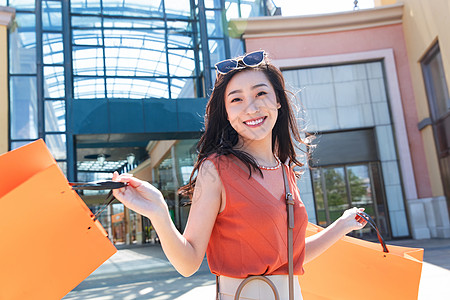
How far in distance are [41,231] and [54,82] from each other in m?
12.3

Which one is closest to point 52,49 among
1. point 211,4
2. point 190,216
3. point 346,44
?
point 211,4

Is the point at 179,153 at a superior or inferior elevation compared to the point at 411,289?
superior

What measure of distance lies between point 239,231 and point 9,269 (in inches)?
27.2

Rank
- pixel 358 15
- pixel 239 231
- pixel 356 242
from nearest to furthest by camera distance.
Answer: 1. pixel 239 231
2. pixel 356 242
3. pixel 358 15

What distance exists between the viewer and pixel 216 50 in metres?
14.0

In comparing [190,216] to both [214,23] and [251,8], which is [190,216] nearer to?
[214,23]

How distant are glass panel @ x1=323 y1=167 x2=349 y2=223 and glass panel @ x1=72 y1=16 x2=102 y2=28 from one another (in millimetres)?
9100

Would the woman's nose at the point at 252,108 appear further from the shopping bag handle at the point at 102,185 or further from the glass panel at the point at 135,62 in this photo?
the glass panel at the point at 135,62

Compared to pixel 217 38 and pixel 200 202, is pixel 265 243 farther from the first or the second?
pixel 217 38

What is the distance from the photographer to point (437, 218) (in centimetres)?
1402

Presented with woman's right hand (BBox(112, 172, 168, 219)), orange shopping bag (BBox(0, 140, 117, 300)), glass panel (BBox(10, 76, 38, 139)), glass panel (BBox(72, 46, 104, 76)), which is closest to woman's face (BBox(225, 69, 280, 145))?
woman's right hand (BBox(112, 172, 168, 219))

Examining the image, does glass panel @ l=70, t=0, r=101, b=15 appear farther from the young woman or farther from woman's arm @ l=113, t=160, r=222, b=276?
woman's arm @ l=113, t=160, r=222, b=276

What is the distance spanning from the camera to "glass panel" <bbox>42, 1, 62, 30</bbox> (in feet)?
41.6

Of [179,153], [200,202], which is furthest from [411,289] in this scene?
[179,153]
